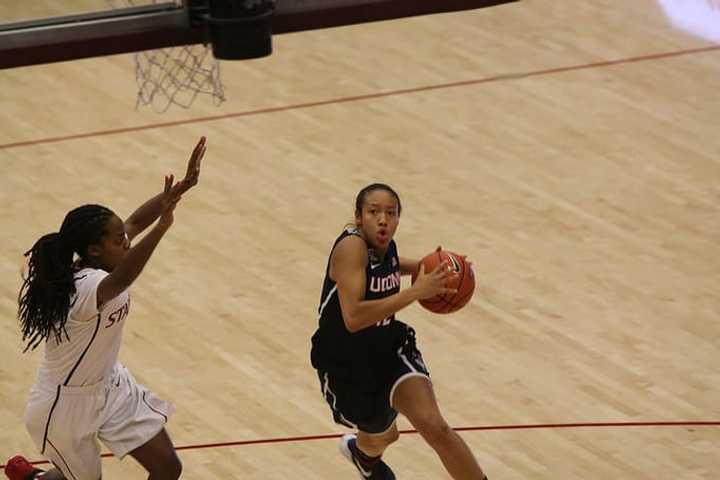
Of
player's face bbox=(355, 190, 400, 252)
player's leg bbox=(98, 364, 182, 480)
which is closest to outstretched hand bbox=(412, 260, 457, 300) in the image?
player's face bbox=(355, 190, 400, 252)

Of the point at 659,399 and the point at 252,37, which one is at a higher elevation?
the point at 252,37

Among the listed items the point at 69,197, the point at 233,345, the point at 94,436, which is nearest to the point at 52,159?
the point at 69,197

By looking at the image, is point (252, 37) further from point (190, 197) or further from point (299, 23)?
point (190, 197)

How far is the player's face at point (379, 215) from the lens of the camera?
628 cm

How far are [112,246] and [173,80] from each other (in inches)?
179

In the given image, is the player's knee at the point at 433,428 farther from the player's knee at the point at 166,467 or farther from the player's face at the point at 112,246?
the player's face at the point at 112,246

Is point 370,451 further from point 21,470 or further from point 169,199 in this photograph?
point 169,199

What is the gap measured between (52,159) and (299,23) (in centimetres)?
483

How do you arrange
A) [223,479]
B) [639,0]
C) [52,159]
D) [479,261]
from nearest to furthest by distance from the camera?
[223,479], [479,261], [52,159], [639,0]

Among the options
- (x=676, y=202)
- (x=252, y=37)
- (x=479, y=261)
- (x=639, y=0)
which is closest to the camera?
(x=252, y=37)

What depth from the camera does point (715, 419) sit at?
25.1ft

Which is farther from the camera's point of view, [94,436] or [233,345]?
[233,345]

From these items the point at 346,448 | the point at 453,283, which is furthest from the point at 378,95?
the point at 453,283

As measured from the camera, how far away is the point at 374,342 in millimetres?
6492
